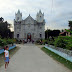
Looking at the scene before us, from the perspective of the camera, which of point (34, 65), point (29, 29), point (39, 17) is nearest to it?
point (34, 65)

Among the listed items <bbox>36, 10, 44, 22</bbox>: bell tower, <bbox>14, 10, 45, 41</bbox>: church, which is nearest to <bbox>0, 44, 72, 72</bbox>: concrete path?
<bbox>14, 10, 45, 41</bbox>: church

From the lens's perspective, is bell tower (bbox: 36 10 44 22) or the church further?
bell tower (bbox: 36 10 44 22)

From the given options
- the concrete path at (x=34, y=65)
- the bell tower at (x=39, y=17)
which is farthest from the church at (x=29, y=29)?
the concrete path at (x=34, y=65)

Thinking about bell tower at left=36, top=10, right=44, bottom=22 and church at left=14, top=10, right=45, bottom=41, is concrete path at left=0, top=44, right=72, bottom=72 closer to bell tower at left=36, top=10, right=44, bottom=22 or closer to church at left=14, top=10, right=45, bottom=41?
church at left=14, top=10, right=45, bottom=41

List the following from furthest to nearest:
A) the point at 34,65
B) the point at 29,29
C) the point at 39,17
→ the point at 39,17, the point at 29,29, the point at 34,65

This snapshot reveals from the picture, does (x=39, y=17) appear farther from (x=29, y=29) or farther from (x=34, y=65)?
(x=34, y=65)

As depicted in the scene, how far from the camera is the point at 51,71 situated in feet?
22.6

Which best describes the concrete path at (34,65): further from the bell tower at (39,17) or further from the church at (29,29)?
the bell tower at (39,17)

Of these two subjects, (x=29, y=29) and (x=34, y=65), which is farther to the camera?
(x=29, y=29)

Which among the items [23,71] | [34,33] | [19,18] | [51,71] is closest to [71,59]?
[51,71]

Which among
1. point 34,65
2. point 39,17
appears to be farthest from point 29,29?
point 34,65

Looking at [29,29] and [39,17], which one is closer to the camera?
[29,29]

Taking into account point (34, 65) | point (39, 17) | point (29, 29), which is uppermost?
point (39, 17)

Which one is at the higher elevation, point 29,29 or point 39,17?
point 39,17
